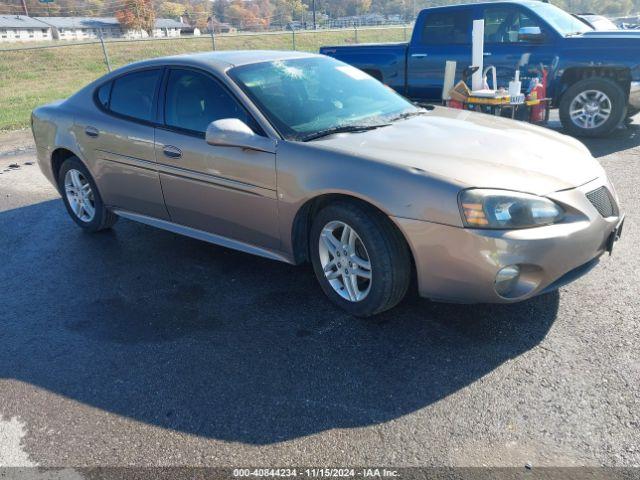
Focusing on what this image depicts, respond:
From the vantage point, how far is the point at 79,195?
5180 mm

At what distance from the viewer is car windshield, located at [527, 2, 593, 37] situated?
8.13m

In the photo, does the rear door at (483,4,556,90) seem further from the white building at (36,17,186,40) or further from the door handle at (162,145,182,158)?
the white building at (36,17,186,40)

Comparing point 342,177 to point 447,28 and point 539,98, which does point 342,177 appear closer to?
point 539,98

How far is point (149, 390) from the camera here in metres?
2.82

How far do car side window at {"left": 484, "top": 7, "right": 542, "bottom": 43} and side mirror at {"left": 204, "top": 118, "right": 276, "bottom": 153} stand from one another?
20.5 feet

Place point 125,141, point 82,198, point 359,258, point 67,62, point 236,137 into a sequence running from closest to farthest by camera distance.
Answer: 1. point 359,258
2. point 236,137
3. point 125,141
4. point 82,198
5. point 67,62

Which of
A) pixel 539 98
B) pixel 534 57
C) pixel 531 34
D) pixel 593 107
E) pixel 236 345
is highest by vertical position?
pixel 531 34

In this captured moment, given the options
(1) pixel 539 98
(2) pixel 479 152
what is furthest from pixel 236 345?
(1) pixel 539 98

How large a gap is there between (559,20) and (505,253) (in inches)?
281

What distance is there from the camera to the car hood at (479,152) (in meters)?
2.93

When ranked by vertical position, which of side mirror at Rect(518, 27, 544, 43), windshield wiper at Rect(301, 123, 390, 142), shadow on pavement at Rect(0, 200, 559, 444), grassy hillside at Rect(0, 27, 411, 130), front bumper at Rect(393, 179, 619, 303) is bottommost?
grassy hillside at Rect(0, 27, 411, 130)

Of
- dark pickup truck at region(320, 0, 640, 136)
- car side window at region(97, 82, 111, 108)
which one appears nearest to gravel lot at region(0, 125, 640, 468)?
car side window at region(97, 82, 111, 108)

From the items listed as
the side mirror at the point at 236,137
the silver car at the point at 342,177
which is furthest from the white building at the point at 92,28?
the side mirror at the point at 236,137

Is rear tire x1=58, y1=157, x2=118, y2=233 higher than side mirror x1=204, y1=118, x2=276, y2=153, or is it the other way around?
side mirror x1=204, y1=118, x2=276, y2=153
